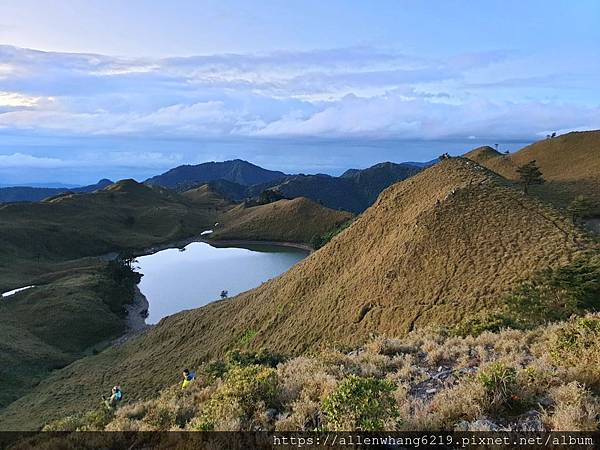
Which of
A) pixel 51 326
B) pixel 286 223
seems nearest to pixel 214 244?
pixel 286 223

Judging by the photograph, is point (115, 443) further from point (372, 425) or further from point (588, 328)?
point (588, 328)

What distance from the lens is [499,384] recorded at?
26.9 feet

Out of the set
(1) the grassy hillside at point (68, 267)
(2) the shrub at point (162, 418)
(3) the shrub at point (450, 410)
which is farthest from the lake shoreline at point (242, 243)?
(3) the shrub at point (450, 410)

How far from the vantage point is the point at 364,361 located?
1282cm

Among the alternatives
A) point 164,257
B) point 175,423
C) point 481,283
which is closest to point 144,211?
point 164,257

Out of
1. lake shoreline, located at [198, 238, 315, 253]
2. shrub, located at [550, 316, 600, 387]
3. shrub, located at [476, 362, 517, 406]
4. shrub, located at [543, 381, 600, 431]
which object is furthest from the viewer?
lake shoreline, located at [198, 238, 315, 253]

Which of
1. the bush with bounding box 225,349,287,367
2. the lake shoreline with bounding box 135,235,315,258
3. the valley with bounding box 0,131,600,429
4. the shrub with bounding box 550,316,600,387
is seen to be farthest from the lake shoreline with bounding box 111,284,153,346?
the shrub with bounding box 550,316,600,387

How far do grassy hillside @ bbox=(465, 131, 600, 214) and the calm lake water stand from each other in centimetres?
5018

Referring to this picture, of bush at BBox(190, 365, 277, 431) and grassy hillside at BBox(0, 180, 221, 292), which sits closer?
bush at BBox(190, 365, 277, 431)

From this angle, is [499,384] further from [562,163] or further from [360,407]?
[562,163]

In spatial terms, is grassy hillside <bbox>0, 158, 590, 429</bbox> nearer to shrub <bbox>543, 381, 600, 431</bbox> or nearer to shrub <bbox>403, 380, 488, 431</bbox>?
shrub <bbox>403, 380, 488, 431</bbox>

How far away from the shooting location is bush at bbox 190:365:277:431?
8.99 metres

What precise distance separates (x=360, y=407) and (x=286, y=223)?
128305 millimetres

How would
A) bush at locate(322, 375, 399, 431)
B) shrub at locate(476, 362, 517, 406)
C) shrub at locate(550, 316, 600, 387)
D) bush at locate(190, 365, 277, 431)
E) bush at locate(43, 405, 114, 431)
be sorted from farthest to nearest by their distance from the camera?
bush at locate(43, 405, 114, 431), bush at locate(190, 365, 277, 431), shrub at locate(550, 316, 600, 387), shrub at locate(476, 362, 517, 406), bush at locate(322, 375, 399, 431)
